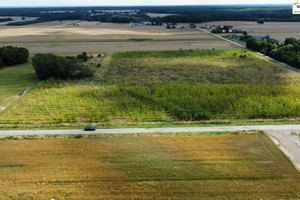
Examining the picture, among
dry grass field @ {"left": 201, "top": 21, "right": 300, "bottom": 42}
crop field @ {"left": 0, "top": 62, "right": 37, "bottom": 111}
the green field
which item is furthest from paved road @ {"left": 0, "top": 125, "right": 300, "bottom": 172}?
dry grass field @ {"left": 201, "top": 21, "right": 300, "bottom": 42}

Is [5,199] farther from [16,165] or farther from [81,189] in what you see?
[81,189]

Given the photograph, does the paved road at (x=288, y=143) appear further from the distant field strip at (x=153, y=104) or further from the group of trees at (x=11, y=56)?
the group of trees at (x=11, y=56)

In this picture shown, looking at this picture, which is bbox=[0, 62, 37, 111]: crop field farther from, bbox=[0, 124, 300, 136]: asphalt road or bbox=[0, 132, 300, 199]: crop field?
bbox=[0, 132, 300, 199]: crop field

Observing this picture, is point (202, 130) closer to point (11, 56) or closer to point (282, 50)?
point (282, 50)

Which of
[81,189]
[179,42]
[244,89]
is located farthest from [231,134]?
[179,42]

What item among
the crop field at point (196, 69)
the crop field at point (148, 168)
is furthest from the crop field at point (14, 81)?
the crop field at point (196, 69)

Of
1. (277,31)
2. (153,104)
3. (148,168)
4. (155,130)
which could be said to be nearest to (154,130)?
(155,130)
